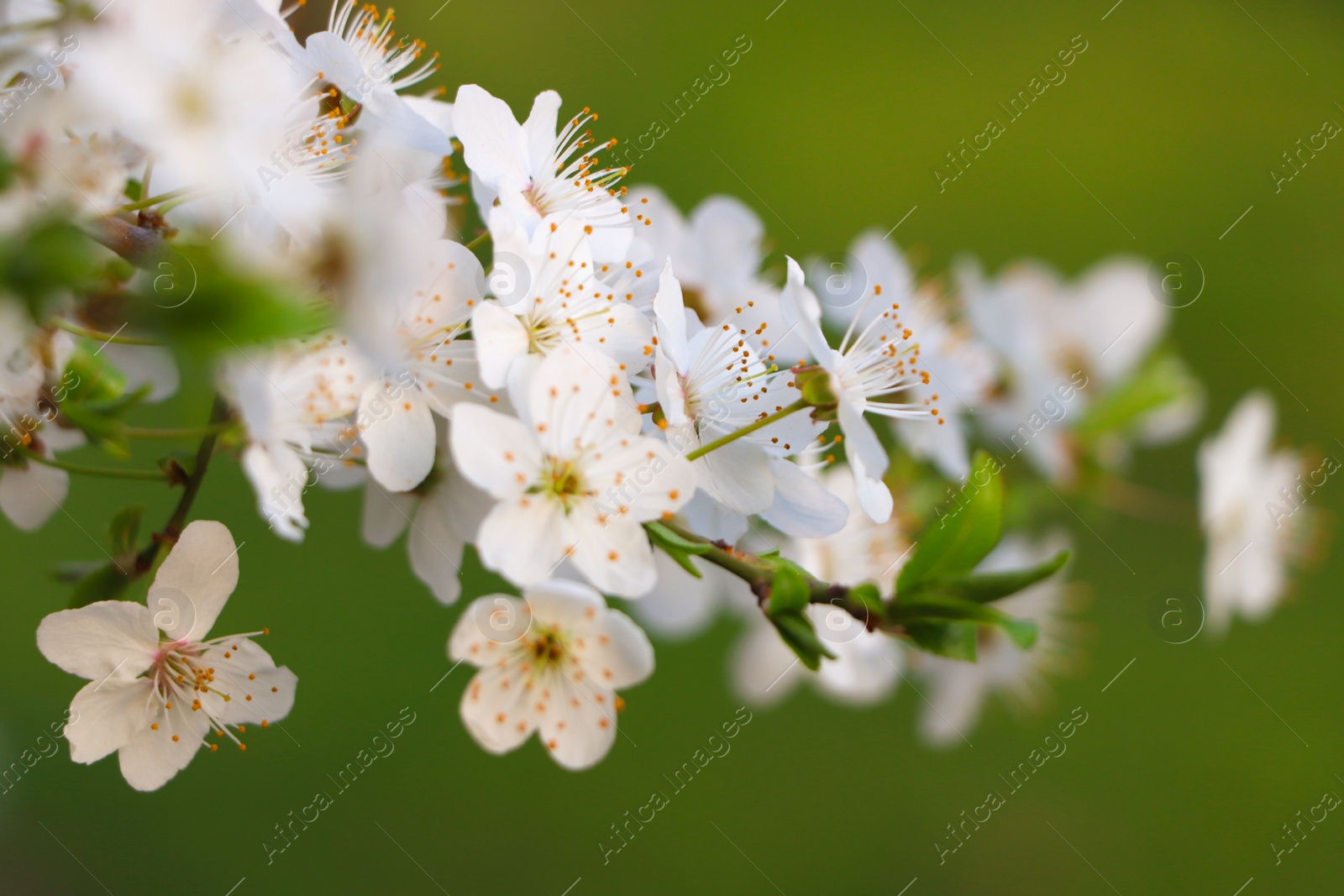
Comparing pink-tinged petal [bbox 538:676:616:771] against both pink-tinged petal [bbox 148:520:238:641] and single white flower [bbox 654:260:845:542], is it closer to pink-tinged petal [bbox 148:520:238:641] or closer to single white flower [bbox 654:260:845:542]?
single white flower [bbox 654:260:845:542]

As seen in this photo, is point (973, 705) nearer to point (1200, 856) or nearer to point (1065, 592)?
point (1065, 592)

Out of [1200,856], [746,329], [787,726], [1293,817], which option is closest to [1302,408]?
[1293,817]

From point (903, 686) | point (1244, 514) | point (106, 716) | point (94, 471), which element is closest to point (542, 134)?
point (94, 471)

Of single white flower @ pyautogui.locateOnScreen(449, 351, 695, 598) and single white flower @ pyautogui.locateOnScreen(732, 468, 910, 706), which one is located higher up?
single white flower @ pyautogui.locateOnScreen(449, 351, 695, 598)

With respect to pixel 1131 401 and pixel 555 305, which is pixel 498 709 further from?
pixel 1131 401

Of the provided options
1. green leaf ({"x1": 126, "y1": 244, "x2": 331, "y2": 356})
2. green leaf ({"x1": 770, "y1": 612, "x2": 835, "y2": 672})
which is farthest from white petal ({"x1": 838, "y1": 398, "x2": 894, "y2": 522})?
green leaf ({"x1": 126, "y1": 244, "x2": 331, "y2": 356})

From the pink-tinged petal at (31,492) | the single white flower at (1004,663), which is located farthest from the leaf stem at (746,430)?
the single white flower at (1004,663)

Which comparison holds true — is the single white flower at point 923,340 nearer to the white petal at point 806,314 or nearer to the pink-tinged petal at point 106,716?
the white petal at point 806,314
